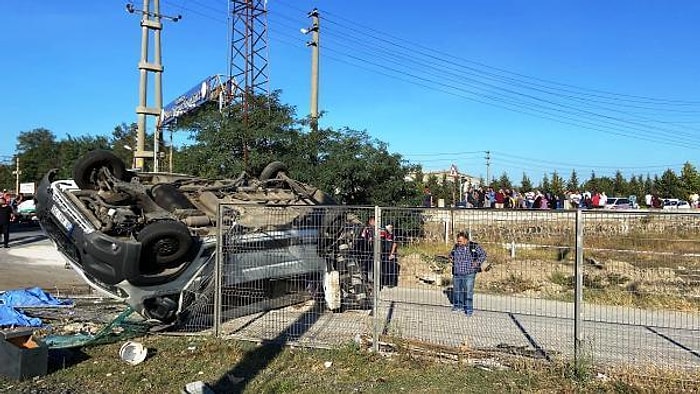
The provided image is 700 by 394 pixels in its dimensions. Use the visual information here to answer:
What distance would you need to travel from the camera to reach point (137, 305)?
7.45m

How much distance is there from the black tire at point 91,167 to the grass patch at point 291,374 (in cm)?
263

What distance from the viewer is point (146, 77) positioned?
3716 centimetres

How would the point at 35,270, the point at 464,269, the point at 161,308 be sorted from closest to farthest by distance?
1. the point at 161,308
2. the point at 464,269
3. the point at 35,270

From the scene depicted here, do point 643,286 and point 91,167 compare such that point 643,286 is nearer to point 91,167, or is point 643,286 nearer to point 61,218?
point 61,218

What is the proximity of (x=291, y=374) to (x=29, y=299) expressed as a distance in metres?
5.50

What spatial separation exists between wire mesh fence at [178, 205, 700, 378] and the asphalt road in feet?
16.4

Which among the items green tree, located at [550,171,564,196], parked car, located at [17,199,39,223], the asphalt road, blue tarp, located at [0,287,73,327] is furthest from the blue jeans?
green tree, located at [550,171,564,196]

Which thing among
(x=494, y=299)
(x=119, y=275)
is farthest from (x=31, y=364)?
(x=494, y=299)

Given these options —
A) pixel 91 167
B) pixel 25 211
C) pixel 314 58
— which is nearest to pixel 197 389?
pixel 91 167

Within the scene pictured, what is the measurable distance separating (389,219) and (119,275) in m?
3.29

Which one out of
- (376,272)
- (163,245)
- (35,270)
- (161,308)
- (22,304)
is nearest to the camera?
(376,272)

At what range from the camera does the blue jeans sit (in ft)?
25.8

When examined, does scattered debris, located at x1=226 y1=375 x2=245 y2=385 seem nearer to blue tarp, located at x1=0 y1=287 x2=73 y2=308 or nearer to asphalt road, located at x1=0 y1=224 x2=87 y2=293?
blue tarp, located at x1=0 y1=287 x2=73 y2=308

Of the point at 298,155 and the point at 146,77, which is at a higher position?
the point at 146,77
